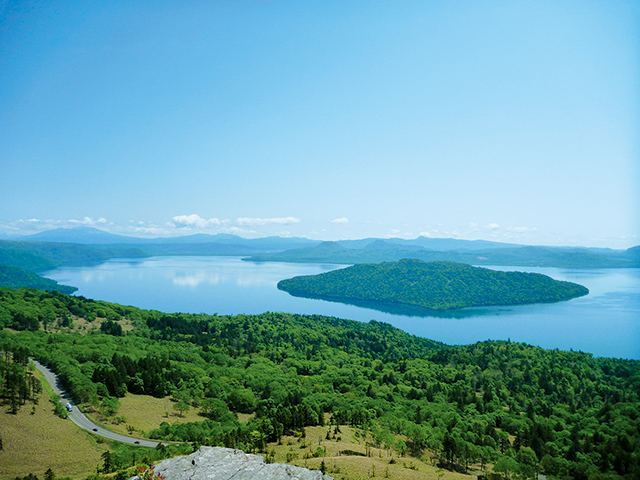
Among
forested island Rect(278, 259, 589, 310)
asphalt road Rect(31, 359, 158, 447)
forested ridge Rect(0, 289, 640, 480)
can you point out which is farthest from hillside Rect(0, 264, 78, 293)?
asphalt road Rect(31, 359, 158, 447)

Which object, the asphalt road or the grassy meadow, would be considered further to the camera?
the asphalt road

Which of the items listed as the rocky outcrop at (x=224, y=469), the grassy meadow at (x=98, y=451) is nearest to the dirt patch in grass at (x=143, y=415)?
the grassy meadow at (x=98, y=451)

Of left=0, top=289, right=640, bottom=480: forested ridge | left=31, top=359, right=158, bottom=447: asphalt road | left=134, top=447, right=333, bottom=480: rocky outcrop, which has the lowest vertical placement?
left=0, top=289, right=640, bottom=480: forested ridge

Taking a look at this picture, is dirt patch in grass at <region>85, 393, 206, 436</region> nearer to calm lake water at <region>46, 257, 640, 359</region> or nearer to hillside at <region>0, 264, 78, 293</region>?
calm lake water at <region>46, 257, 640, 359</region>

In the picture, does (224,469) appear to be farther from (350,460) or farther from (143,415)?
(143,415)

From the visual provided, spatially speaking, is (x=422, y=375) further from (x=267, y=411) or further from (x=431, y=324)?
(x=431, y=324)

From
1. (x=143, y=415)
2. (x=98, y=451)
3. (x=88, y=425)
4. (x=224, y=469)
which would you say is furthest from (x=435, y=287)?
(x=224, y=469)
